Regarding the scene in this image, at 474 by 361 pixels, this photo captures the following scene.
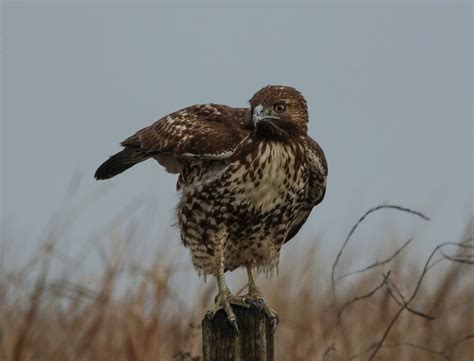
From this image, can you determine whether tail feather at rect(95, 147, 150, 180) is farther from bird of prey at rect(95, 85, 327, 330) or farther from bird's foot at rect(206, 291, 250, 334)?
bird's foot at rect(206, 291, 250, 334)

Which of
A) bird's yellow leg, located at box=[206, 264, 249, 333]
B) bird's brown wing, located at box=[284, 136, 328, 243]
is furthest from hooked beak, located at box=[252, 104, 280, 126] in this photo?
bird's yellow leg, located at box=[206, 264, 249, 333]

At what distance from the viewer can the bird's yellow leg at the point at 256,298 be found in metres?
5.09

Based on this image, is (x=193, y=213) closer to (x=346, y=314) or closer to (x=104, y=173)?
(x=104, y=173)

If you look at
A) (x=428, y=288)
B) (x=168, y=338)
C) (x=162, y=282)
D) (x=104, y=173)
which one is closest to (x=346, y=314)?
(x=428, y=288)

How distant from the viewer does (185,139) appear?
5.59 metres

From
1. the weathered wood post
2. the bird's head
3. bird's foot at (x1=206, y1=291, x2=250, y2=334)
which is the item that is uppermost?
the bird's head

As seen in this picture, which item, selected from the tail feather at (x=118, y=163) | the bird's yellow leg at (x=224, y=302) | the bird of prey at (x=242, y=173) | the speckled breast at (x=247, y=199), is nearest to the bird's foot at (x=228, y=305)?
the bird's yellow leg at (x=224, y=302)

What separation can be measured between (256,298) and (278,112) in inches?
35.0

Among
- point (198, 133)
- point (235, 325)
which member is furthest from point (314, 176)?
Result: point (235, 325)

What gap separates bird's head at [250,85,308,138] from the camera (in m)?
5.43

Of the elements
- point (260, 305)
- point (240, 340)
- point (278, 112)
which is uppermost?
point (278, 112)

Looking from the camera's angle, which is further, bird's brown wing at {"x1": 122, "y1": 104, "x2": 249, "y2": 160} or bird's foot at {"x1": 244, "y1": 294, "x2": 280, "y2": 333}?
bird's brown wing at {"x1": 122, "y1": 104, "x2": 249, "y2": 160}

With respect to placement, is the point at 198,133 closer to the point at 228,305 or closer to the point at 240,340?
the point at 228,305

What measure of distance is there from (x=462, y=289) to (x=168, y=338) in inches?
114
